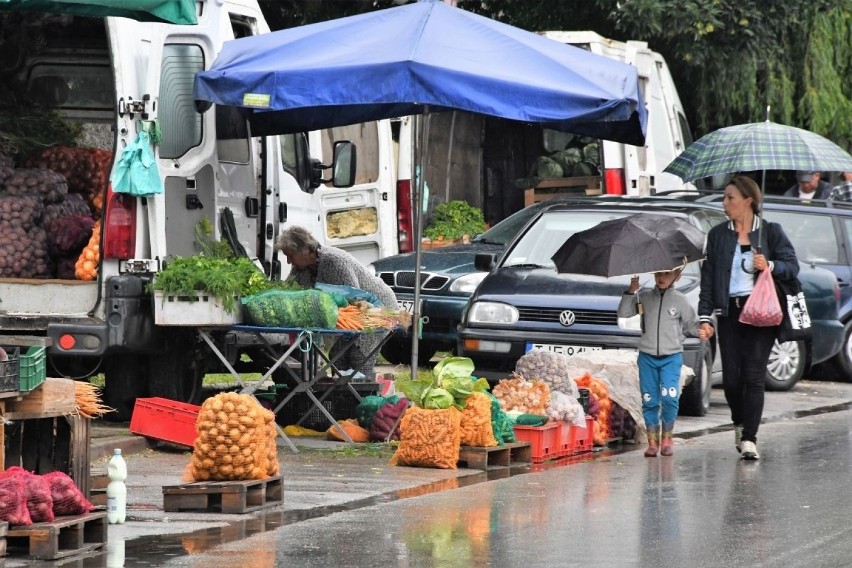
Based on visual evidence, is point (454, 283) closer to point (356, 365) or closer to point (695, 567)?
point (356, 365)

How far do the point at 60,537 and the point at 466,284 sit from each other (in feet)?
30.6

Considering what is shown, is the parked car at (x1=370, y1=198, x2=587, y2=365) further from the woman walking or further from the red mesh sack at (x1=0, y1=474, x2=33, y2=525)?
the red mesh sack at (x1=0, y1=474, x2=33, y2=525)

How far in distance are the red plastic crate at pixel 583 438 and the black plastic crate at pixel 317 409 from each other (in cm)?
158

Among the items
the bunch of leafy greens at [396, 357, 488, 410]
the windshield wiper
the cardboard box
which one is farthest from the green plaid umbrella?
the cardboard box

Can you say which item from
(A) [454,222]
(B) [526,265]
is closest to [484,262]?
(B) [526,265]

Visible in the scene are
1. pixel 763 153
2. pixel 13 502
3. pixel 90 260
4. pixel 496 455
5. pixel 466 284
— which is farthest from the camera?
pixel 466 284

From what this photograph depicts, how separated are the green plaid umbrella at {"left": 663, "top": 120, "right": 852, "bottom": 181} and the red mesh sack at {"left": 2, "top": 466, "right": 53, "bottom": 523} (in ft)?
22.8

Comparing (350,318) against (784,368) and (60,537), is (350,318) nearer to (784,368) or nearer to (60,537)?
(60,537)

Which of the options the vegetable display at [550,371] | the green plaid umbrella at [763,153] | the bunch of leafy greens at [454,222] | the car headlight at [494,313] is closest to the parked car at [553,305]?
the car headlight at [494,313]

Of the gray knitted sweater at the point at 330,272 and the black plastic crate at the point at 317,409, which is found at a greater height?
the gray knitted sweater at the point at 330,272

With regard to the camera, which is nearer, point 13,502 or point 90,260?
point 13,502

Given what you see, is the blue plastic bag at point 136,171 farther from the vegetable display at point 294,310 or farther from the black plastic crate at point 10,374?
the black plastic crate at point 10,374

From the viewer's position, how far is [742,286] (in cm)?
1159

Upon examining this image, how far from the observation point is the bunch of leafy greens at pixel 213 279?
1115 cm
